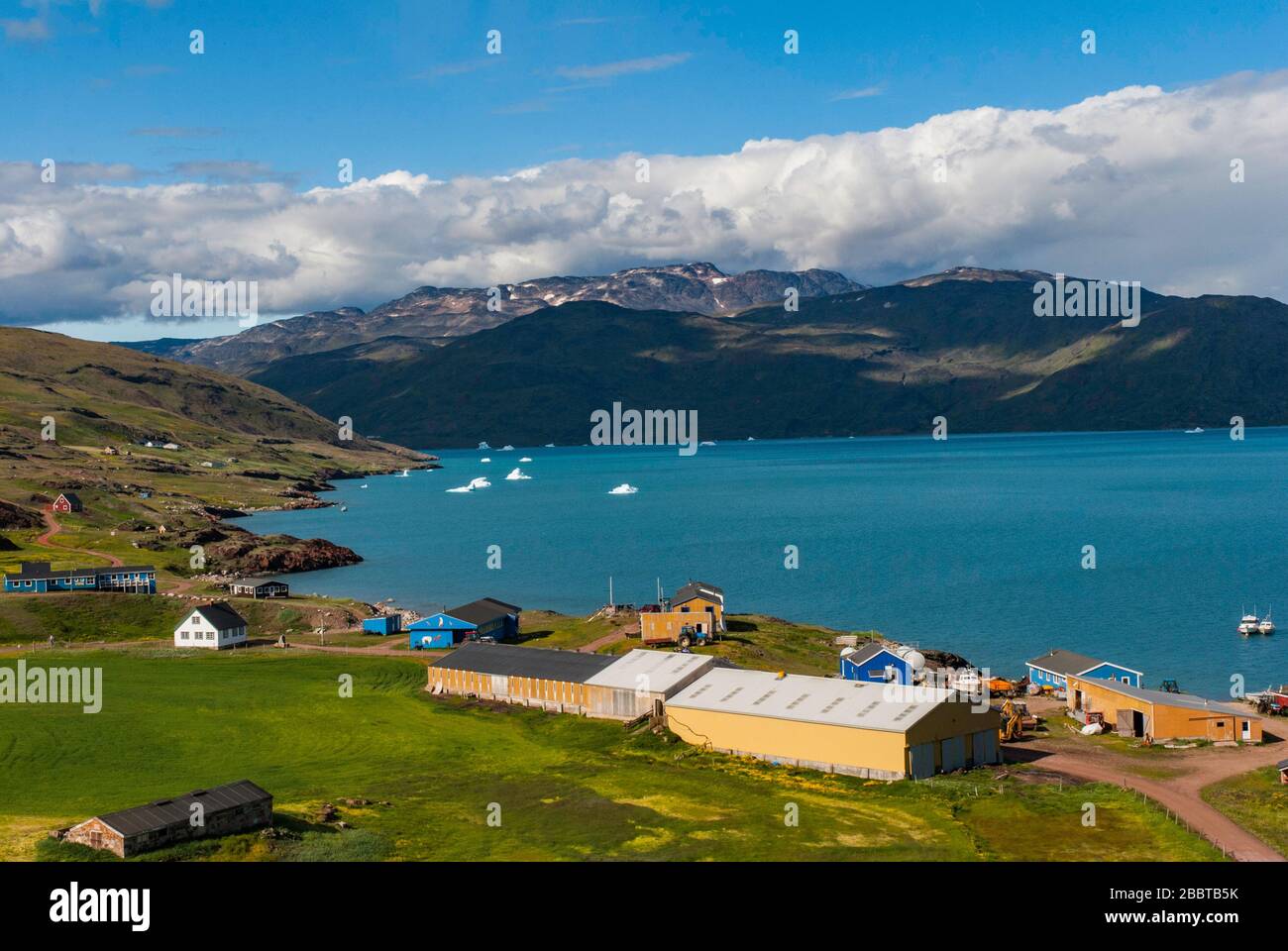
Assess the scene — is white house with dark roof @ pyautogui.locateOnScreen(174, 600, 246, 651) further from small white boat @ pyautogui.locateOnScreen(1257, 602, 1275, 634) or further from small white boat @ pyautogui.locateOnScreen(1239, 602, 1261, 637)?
small white boat @ pyautogui.locateOnScreen(1257, 602, 1275, 634)

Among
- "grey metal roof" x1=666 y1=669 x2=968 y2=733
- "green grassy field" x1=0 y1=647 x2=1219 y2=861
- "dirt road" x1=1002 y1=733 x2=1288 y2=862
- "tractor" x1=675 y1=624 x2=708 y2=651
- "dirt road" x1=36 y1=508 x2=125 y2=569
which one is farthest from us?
"dirt road" x1=36 y1=508 x2=125 y2=569

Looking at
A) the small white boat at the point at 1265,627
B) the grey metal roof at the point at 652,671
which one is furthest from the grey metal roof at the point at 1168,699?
the small white boat at the point at 1265,627

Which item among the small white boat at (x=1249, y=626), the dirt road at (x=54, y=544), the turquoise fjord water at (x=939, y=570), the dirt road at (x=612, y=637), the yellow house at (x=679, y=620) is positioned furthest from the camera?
the dirt road at (x=54, y=544)

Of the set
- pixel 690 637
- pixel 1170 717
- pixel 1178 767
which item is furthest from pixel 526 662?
pixel 1178 767

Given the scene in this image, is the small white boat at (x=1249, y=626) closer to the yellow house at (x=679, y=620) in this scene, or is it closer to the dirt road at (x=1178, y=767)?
the dirt road at (x=1178, y=767)

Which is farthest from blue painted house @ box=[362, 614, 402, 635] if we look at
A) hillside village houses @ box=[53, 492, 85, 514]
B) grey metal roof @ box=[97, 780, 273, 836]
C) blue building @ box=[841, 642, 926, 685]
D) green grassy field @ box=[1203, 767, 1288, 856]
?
hillside village houses @ box=[53, 492, 85, 514]

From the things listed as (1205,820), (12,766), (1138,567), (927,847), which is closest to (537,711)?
(12,766)
